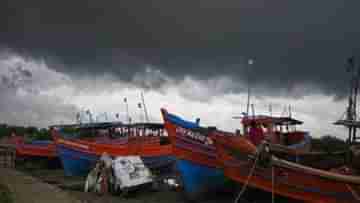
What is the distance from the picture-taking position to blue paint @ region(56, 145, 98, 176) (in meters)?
18.3

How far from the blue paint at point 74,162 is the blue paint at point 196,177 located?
917cm

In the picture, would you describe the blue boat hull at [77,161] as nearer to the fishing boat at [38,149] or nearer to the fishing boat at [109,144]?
the fishing boat at [109,144]

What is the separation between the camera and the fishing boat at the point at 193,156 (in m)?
10.7

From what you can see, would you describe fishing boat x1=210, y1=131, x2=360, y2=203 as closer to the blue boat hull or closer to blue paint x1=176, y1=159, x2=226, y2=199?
blue paint x1=176, y1=159, x2=226, y2=199

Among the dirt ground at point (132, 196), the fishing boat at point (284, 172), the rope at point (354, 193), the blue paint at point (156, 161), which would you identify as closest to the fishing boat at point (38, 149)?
the dirt ground at point (132, 196)

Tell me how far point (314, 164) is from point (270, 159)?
345 cm

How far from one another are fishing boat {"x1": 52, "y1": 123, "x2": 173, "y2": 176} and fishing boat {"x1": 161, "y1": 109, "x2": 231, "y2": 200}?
5.39 meters

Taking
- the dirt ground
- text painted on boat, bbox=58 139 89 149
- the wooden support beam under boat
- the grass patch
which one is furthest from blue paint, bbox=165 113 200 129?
text painted on boat, bbox=58 139 89 149

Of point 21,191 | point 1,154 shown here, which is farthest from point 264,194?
point 1,154

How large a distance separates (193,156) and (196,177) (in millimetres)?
754

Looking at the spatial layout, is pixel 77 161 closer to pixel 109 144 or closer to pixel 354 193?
pixel 109 144

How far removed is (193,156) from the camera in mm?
10688

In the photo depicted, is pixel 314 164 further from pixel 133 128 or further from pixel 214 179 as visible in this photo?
pixel 133 128

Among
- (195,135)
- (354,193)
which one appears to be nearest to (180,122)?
(195,135)
